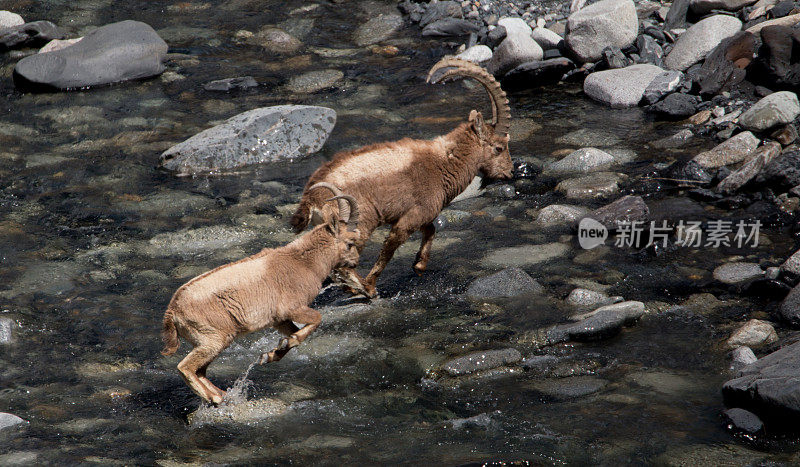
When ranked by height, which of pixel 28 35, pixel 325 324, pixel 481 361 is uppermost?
pixel 28 35

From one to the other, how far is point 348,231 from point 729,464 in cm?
362

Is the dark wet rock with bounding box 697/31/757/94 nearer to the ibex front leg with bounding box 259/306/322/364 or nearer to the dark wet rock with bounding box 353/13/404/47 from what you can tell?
the dark wet rock with bounding box 353/13/404/47

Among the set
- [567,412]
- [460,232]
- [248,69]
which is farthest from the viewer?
[248,69]

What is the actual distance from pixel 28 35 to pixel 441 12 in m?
8.02

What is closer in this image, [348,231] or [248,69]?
[348,231]

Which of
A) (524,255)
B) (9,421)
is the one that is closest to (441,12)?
(524,255)

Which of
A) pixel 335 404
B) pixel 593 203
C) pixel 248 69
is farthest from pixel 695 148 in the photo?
pixel 248 69

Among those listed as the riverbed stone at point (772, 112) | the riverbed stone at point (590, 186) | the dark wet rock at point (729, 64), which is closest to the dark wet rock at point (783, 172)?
the riverbed stone at point (772, 112)

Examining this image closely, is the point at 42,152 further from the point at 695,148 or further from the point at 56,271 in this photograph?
the point at 695,148

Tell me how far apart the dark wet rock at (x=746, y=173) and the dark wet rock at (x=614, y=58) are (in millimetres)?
4109

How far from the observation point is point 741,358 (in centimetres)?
679

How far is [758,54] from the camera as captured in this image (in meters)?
12.6

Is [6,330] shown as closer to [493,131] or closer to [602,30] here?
[493,131]

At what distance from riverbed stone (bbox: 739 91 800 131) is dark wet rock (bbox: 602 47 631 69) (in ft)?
9.66
